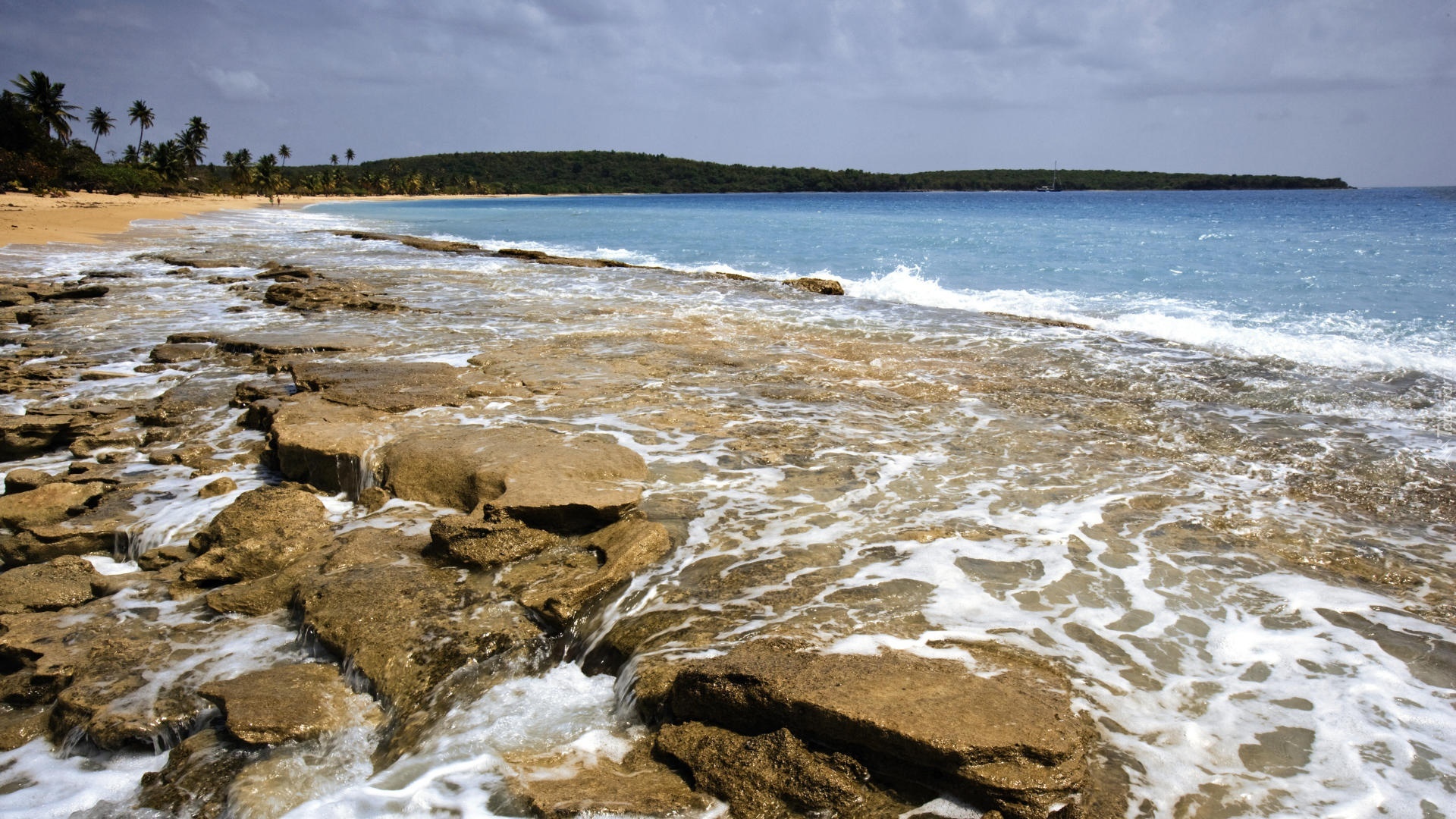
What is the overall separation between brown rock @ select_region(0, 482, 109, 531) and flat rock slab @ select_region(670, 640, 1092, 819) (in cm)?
439

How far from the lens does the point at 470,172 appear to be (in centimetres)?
14675

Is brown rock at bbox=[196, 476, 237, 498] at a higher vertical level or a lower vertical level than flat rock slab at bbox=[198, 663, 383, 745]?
higher

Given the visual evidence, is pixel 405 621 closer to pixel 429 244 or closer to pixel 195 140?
pixel 429 244

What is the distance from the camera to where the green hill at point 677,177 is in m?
140

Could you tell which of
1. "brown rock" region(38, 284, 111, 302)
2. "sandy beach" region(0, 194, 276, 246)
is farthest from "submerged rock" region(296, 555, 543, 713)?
"sandy beach" region(0, 194, 276, 246)

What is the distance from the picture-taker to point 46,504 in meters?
5.19

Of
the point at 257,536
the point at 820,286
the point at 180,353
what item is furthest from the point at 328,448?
the point at 820,286

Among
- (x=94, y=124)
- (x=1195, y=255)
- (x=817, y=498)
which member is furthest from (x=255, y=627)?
(x=94, y=124)

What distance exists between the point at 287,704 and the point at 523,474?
195 centimetres

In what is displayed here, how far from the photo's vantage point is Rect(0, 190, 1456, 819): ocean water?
3.10m

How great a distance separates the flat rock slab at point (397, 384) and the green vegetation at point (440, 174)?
54.0 m

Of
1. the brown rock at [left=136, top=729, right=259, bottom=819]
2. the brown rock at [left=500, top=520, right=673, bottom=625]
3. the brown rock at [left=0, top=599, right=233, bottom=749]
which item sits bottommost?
the brown rock at [left=136, top=729, right=259, bottom=819]

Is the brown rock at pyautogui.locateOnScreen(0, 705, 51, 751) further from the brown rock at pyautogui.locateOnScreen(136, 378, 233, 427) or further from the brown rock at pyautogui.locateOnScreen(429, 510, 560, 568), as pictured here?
the brown rock at pyautogui.locateOnScreen(136, 378, 233, 427)

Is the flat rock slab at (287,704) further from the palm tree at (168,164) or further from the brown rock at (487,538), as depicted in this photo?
the palm tree at (168,164)
